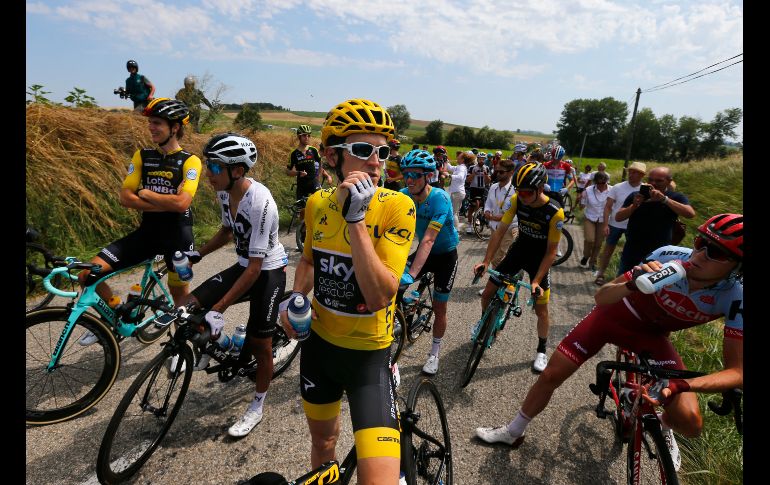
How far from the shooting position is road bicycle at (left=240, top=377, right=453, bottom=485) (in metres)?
1.95

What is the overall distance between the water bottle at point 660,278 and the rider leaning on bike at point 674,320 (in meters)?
0.13

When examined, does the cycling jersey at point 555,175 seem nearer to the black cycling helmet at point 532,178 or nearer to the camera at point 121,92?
the black cycling helmet at point 532,178

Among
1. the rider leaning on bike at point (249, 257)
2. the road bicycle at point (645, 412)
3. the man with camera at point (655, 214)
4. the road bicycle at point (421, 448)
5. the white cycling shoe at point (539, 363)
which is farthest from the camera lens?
the man with camera at point (655, 214)

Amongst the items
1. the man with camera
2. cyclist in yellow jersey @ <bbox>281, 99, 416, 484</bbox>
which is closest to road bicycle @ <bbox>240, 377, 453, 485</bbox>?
cyclist in yellow jersey @ <bbox>281, 99, 416, 484</bbox>

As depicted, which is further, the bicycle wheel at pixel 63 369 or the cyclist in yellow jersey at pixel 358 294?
the bicycle wheel at pixel 63 369

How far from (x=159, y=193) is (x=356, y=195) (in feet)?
→ 11.3

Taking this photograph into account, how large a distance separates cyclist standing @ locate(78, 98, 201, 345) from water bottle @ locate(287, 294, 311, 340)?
2.68 meters

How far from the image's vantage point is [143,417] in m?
3.09

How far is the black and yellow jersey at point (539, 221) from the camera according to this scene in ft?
14.1

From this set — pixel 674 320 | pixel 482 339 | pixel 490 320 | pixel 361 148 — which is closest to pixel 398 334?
pixel 482 339

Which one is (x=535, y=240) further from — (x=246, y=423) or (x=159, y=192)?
(x=159, y=192)

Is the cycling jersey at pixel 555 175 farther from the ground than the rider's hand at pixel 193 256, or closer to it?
farther from the ground

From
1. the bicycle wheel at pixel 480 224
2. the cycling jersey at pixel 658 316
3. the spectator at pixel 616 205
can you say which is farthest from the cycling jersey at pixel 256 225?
the bicycle wheel at pixel 480 224
